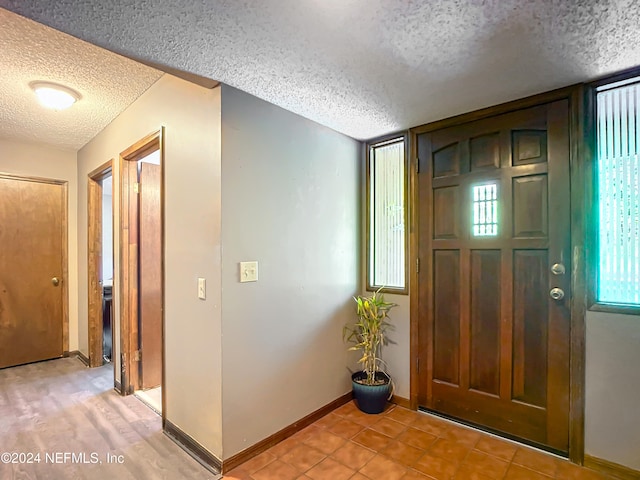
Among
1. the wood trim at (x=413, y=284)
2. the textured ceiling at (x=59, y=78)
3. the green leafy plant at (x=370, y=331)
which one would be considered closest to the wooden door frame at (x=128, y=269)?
the textured ceiling at (x=59, y=78)

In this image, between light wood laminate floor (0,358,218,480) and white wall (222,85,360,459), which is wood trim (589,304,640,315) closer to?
white wall (222,85,360,459)

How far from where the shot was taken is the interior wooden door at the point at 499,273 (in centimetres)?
200

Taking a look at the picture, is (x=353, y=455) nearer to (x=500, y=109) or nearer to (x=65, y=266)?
(x=500, y=109)

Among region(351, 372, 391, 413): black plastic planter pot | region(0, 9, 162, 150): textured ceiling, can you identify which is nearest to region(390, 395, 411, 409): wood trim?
region(351, 372, 391, 413): black plastic planter pot

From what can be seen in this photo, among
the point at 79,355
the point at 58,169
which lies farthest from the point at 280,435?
the point at 58,169

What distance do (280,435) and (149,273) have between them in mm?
1721

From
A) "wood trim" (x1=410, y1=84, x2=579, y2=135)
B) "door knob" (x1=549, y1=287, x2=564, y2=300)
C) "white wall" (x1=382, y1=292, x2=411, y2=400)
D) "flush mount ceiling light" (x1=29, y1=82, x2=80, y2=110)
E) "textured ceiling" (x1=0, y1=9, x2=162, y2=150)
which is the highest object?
"textured ceiling" (x1=0, y1=9, x2=162, y2=150)

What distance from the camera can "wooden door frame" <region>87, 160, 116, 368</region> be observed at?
3.48 meters

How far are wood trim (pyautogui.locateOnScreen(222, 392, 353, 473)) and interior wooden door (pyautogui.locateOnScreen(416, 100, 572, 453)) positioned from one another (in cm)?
→ 66

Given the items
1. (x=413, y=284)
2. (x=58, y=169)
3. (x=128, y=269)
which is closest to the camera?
(x=413, y=284)

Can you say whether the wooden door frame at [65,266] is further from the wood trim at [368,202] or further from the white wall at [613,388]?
the white wall at [613,388]

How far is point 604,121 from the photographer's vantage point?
6.22 ft

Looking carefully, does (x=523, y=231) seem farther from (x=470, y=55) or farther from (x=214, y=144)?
(x=214, y=144)

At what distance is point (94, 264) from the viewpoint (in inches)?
138
